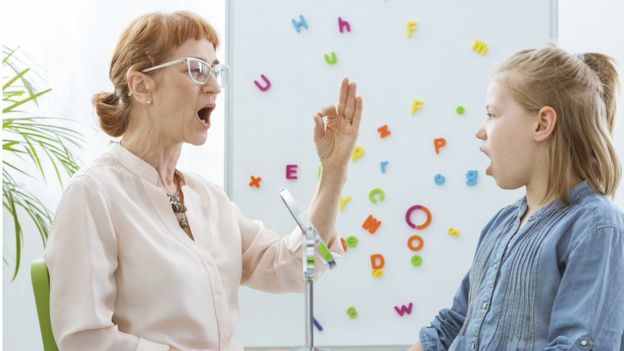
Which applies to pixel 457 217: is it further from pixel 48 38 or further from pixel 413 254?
pixel 48 38

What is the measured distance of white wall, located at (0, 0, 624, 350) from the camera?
3.02m

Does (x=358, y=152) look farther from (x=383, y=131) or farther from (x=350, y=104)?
(x=350, y=104)

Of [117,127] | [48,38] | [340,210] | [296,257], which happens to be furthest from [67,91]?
[296,257]

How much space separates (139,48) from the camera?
1.76m

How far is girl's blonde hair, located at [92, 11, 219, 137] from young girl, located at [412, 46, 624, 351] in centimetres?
69

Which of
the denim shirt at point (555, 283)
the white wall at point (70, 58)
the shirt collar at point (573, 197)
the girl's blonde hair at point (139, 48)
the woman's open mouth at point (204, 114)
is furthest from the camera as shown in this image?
the white wall at point (70, 58)

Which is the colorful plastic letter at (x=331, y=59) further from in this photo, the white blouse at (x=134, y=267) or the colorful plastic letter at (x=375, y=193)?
the white blouse at (x=134, y=267)

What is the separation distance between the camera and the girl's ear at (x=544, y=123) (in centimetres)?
150

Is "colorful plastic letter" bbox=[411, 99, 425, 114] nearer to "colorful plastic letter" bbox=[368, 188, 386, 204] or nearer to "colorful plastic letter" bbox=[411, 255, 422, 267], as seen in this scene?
"colorful plastic letter" bbox=[368, 188, 386, 204]

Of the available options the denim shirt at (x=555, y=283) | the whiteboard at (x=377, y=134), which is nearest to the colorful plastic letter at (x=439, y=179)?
the whiteboard at (x=377, y=134)

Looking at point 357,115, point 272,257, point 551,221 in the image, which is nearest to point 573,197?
point 551,221

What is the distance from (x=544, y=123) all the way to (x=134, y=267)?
86 centimetres

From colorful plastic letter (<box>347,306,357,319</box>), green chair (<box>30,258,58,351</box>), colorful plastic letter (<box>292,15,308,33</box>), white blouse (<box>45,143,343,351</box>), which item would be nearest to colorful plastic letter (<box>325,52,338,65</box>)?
colorful plastic letter (<box>292,15,308,33</box>)

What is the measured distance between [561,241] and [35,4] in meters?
2.35
